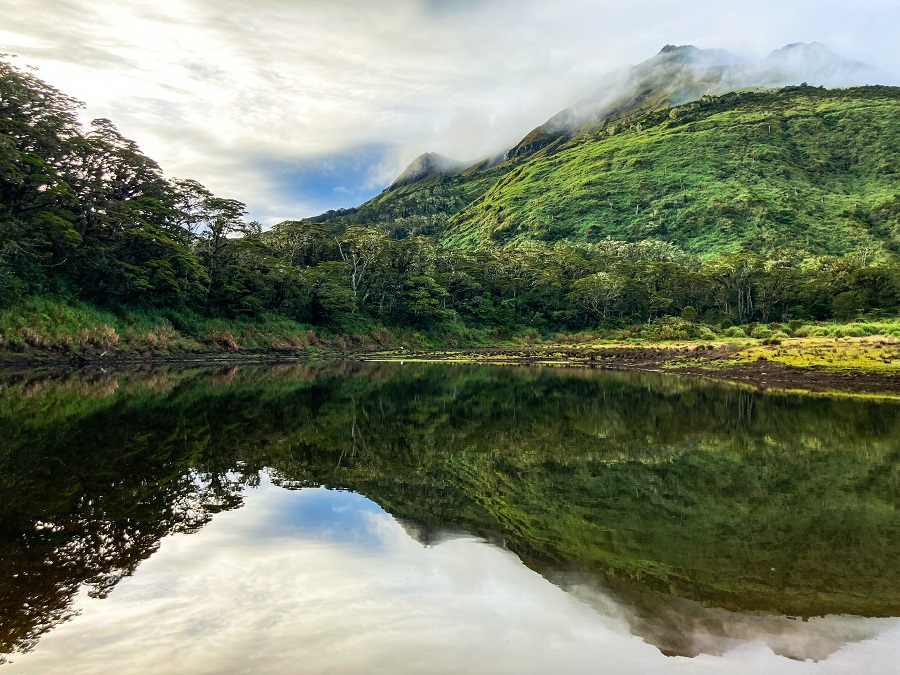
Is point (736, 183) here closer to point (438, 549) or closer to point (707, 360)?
point (707, 360)

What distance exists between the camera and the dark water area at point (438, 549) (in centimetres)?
493

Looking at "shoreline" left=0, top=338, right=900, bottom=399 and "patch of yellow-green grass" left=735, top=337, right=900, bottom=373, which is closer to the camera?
"shoreline" left=0, top=338, right=900, bottom=399

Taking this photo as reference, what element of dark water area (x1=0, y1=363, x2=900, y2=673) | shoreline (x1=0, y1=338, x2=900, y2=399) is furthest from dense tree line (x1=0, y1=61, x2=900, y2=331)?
dark water area (x1=0, y1=363, x2=900, y2=673)

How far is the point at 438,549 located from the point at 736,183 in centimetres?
15118

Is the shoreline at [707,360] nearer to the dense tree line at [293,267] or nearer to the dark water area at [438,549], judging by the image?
the dense tree line at [293,267]

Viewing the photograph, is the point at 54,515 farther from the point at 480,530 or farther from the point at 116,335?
the point at 116,335

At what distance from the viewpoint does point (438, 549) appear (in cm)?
745

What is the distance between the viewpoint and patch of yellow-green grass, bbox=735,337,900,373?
3203 centimetres

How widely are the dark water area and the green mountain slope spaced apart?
11434 centimetres

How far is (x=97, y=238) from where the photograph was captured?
4309 cm

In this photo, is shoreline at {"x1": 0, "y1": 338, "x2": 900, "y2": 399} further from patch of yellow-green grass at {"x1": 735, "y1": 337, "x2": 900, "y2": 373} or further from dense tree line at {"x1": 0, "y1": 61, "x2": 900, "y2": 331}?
dense tree line at {"x1": 0, "y1": 61, "x2": 900, "y2": 331}

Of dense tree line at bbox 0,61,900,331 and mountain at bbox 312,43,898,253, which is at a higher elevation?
mountain at bbox 312,43,898,253

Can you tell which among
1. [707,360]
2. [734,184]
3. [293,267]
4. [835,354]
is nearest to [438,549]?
[835,354]

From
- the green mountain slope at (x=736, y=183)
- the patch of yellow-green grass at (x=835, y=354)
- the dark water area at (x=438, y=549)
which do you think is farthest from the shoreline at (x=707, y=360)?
the green mountain slope at (x=736, y=183)
